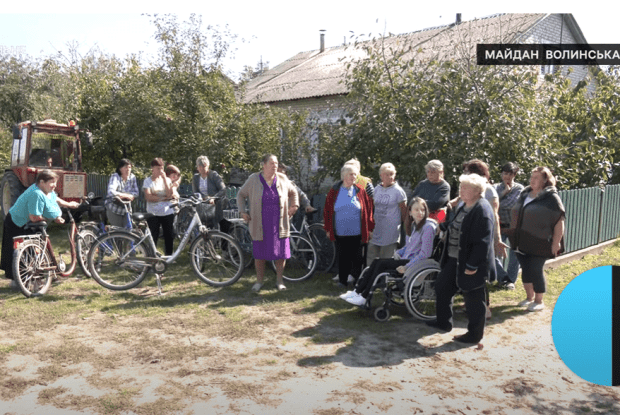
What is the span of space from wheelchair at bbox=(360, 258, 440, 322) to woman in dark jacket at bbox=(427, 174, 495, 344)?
0.33m

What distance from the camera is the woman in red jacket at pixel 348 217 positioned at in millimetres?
7008

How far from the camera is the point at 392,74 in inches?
366

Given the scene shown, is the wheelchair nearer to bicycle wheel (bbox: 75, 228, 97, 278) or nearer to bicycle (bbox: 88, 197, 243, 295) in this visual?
bicycle (bbox: 88, 197, 243, 295)

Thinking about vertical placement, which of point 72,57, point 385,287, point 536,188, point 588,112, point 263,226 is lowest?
point 385,287

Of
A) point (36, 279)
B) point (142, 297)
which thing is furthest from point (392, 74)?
point (36, 279)

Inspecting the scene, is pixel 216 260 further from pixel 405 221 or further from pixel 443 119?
pixel 443 119

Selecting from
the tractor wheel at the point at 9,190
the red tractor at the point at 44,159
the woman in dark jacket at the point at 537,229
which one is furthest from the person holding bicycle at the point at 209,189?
the tractor wheel at the point at 9,190

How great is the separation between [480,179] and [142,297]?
14.4 ft

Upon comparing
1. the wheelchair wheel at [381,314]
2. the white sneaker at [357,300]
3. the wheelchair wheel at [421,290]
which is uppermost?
the wheelchair wheel at [421,290]

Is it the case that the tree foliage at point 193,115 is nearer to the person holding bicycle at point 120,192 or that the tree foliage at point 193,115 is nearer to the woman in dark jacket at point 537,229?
the person holding bicycle at point 120,192

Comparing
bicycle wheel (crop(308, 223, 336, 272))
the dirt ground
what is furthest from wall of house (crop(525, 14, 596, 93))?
the dirt ground

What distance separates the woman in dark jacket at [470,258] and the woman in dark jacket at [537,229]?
3.83 feet

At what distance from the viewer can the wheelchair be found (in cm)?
579

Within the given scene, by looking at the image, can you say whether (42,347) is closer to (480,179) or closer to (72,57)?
(480,179)
